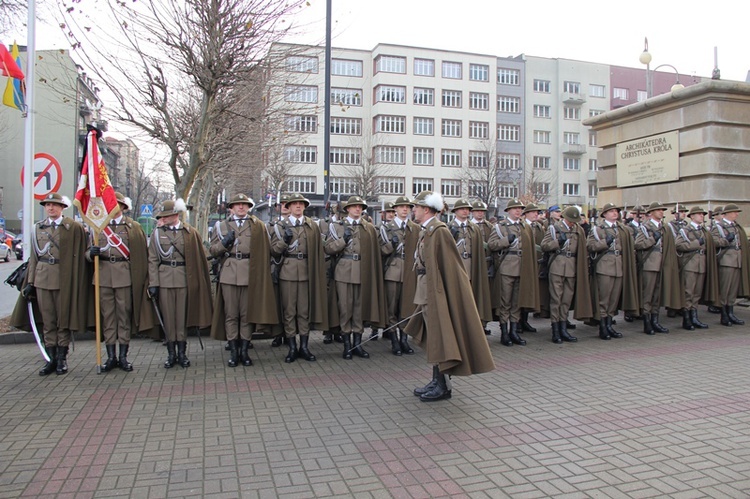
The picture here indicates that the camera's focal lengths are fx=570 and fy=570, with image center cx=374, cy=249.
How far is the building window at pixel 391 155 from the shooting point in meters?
61.4

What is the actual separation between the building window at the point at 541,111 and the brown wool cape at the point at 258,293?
65417 mm

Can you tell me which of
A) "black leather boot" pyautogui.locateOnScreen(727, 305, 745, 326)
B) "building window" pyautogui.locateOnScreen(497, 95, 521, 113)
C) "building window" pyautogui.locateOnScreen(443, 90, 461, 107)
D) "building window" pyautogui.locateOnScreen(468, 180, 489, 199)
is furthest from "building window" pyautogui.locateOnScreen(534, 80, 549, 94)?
"black leather boot" pyautogui.locateOnScreen(727, 305, 745, 326)

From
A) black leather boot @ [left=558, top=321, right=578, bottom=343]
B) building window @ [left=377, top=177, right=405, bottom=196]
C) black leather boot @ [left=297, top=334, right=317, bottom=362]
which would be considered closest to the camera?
black leather boot @ [left=297, top=334, right=317, bottom=362]

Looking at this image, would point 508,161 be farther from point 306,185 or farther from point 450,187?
point 306,185

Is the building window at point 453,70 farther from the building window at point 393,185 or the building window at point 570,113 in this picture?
the building window at point 570,113

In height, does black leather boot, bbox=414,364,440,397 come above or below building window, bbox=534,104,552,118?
below

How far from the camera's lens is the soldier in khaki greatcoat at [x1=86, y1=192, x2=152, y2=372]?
7602 millimetres

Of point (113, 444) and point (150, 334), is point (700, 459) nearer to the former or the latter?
point (113, 444)

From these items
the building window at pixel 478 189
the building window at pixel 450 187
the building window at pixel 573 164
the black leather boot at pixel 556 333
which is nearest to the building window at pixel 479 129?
the building window at pixel 450 187

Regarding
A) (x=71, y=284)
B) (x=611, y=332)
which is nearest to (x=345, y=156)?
(x=611, y=332)

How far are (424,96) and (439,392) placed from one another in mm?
60440

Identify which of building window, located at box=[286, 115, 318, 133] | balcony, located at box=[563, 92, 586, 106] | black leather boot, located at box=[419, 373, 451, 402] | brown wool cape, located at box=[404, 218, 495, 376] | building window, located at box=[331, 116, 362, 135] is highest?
balcony, located at box=[563, 92, 586, 106]

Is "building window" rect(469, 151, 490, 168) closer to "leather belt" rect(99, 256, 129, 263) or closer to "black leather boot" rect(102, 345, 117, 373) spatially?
"leather belt" rect(99, 256, 129, 263)

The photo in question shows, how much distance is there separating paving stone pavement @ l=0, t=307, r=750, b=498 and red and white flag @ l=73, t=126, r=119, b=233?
2050mm
